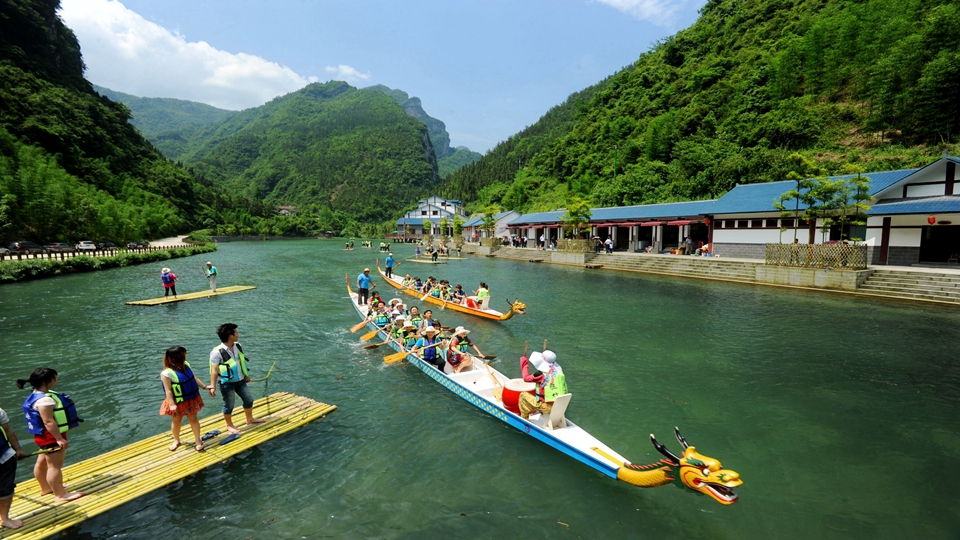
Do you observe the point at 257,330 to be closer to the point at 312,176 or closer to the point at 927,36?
the point at 927,36

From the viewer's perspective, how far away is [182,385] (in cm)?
641

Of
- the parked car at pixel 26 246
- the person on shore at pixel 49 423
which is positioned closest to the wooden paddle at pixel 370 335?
the person on shore at pixel 49 423

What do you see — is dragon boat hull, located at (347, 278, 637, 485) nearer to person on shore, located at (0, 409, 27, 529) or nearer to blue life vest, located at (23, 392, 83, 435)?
blue life vest, located at (23, 392, 83, 435)

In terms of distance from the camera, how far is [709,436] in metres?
8.18

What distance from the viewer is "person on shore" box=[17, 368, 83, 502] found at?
16.5 ft

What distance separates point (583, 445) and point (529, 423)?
118 centimetres

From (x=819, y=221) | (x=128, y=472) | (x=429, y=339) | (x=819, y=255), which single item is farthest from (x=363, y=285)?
(x=819, y=221)

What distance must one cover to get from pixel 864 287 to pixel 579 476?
77.4 ft

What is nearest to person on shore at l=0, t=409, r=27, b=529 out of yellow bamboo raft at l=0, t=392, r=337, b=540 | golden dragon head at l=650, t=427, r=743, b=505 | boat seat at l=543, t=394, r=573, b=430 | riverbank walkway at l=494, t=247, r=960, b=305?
yellow bamboo raft at l=0, t=392, r=337, b=540

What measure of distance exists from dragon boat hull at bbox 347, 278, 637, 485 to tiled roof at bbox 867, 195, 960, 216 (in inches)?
1059

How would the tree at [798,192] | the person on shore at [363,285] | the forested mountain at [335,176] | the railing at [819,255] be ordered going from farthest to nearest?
the forested mountain at [335,176], the tree at [798,192], the railing at [819,255], the person on shore at [363,285]

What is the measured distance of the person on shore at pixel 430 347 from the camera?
10953mm

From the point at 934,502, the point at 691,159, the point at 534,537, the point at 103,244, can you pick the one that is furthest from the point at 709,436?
the point at 103,244

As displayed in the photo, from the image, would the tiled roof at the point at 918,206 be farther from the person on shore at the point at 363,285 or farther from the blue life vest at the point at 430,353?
the person on shore at the point at 363,285
